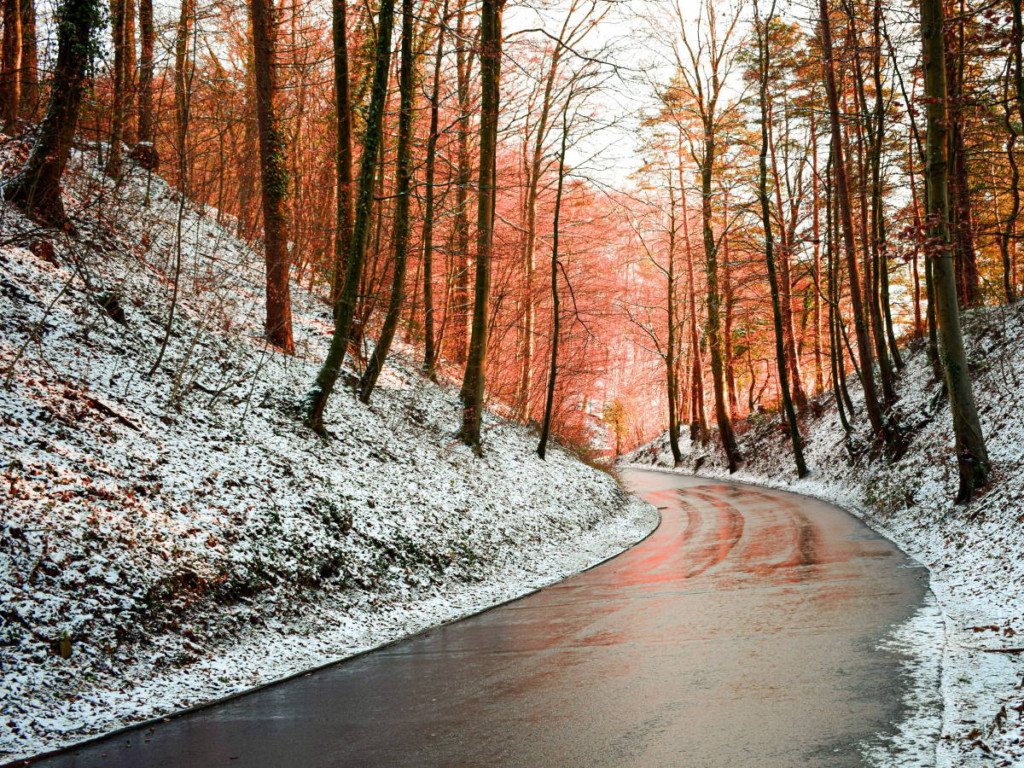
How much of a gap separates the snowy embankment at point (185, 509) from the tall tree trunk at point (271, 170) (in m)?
0.90

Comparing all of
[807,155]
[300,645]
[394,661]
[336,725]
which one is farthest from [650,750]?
[807,155]

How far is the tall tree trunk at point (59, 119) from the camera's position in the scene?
959cm

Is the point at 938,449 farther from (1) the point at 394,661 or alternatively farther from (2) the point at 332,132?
(2) the point at 332,132

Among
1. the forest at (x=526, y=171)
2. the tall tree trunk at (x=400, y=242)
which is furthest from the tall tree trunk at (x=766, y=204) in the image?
the tall tree trunk at (x=400, y=242)

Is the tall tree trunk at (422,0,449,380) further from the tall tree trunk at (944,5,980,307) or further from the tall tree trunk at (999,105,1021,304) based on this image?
the tall tree trunk at (999,105,1021,304)

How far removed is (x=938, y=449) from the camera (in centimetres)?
1395

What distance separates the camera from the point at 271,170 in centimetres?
1262

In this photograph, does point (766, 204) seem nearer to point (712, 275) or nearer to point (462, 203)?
point (712, 275)

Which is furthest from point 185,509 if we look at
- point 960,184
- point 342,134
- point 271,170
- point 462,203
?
point 960,184

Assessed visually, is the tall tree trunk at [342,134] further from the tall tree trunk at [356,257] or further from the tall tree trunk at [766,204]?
the tall tree trunk at [766,204]

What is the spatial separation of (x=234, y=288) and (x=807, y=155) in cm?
2169

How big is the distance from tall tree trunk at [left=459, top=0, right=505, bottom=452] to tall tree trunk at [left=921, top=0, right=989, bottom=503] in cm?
832

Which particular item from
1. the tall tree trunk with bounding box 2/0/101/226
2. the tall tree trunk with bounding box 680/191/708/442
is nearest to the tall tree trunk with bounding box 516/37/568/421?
the tall tree trunk with bounding box 680/191/708/442

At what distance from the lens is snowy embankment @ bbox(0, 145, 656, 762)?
541 centimetres
